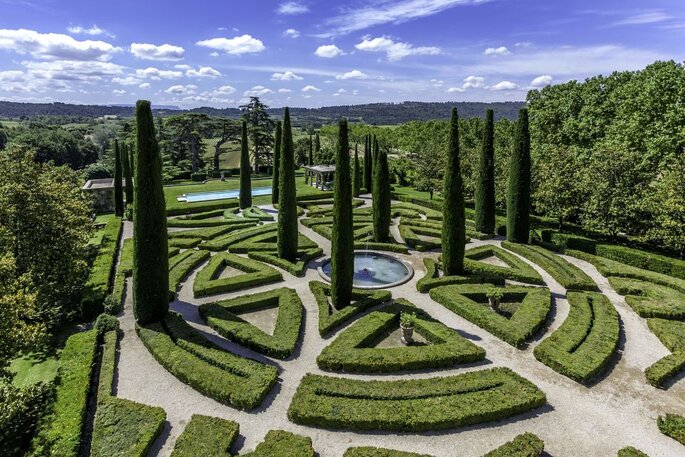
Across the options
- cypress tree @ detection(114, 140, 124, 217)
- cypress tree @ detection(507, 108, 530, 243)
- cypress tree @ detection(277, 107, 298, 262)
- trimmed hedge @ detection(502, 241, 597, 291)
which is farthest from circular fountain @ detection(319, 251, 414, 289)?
cypress tree @ detection(114, 140, 124, 217)

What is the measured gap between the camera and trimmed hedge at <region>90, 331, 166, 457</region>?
34.6 ft

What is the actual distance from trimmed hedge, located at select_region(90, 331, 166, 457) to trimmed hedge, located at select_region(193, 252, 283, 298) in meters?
8.72

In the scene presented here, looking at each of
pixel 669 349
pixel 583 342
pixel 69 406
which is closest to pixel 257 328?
pixel 69 406

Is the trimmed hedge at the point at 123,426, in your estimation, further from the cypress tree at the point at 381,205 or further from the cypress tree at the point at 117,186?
the cypress tree at the point at 117,186

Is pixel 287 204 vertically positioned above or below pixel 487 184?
below

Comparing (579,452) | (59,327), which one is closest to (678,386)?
(579,452)

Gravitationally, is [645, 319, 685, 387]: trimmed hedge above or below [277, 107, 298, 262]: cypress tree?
below

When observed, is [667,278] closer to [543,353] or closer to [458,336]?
[543,353]

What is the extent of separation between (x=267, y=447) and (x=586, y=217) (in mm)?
30395

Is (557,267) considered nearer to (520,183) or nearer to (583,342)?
(520,183)

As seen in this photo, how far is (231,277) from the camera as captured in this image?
2319cm

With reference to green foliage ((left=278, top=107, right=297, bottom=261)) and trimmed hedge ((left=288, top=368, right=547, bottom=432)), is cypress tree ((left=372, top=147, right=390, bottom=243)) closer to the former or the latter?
green foliage ((left=278, top=107, right=297, bottom=261))

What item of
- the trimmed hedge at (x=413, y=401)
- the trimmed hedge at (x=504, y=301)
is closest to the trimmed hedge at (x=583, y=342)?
the trimmed hedge at (x=504, y=301)

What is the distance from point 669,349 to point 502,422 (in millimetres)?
9883
